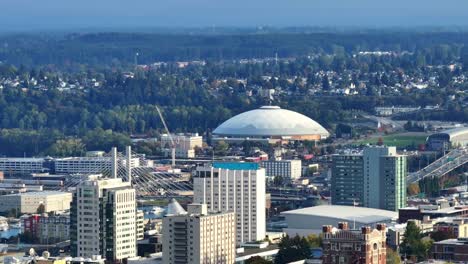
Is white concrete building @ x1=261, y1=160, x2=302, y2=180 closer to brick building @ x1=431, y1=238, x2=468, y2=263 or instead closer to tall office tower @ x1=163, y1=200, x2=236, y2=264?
brick building @ x1=431, y1=238, x2=468, y2=263

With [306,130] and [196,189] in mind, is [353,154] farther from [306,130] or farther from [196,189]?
[306,130]

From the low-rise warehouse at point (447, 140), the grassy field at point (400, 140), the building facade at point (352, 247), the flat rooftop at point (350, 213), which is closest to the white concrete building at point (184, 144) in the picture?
the grassy field at point (400, 140)

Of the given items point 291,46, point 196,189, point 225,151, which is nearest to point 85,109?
point 225,151

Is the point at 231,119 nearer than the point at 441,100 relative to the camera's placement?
Yes

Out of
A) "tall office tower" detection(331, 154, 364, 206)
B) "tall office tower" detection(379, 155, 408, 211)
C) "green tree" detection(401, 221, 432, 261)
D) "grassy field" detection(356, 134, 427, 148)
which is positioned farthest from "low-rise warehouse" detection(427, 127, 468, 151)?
"green tree" detection(401, 221, 432, 261)

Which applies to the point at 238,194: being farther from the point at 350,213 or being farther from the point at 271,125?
the point at 271,125
